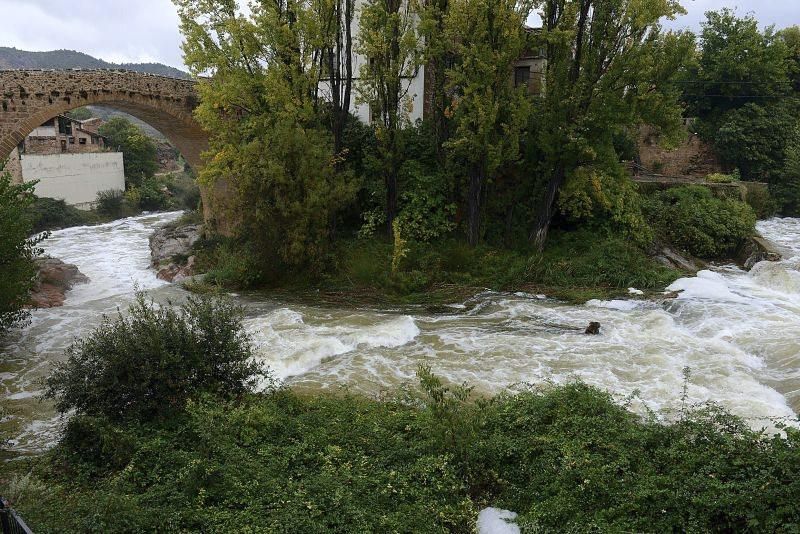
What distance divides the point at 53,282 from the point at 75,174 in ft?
67.6

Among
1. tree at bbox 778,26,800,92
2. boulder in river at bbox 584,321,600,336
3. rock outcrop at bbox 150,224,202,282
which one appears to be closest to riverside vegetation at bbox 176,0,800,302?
rock outcrop at bbox 150,224,202,282

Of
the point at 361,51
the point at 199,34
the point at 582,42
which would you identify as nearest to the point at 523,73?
the point at 582,42

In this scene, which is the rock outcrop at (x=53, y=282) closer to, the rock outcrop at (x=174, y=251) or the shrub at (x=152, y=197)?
the rock outcrop at (x=174, y=251)

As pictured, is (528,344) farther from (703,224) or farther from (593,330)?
(703,224)

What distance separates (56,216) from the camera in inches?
1203

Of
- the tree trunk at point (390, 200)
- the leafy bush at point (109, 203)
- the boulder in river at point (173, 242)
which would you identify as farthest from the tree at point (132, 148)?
the tree trunk at point (390, 200)

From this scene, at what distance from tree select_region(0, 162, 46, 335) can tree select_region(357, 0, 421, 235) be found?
28.6ft

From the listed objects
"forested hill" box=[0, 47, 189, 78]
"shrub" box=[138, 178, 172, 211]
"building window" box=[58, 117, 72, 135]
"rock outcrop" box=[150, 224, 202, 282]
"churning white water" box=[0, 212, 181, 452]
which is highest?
"forested hill" box=[0, 47, 189, 78]

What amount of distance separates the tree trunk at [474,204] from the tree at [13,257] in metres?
10.9

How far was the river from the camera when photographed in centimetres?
895

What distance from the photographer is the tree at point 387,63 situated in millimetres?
15289

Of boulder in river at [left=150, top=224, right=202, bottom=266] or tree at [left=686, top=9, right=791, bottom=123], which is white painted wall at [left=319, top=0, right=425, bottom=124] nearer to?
boulder in river at [left=150, top=224, right=202, bottom=266]

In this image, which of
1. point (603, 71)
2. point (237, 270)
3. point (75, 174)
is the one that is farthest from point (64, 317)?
point (75, 174)

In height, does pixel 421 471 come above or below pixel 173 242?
below
